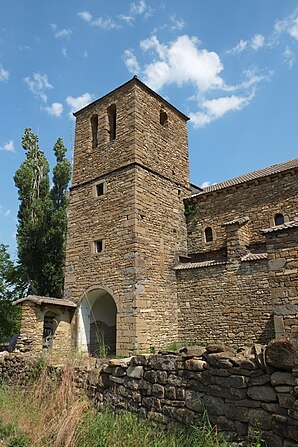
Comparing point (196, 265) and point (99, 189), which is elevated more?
point (99, 189)

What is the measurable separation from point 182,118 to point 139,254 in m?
8.30

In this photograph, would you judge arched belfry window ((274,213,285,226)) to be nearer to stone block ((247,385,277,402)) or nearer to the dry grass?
the dry grass

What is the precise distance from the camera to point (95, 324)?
13555 millimetres

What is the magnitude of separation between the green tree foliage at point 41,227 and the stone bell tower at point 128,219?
2.86 m

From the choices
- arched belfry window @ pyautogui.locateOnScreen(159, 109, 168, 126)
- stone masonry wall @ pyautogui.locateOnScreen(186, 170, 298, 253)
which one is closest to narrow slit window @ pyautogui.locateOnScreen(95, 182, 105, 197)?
stone masonry wall @ pyautogui.locateOnScreen(186, 170, 298, 253)

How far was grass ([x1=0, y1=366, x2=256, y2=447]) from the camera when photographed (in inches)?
152

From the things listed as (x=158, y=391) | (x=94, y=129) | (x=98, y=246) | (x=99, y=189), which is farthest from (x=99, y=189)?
(x=158, y=391)

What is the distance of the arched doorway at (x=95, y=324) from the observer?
1299 centimetres

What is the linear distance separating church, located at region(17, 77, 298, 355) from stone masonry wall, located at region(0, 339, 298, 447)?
6.16 m

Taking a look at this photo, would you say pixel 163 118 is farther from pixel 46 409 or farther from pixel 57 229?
pixel 46 409

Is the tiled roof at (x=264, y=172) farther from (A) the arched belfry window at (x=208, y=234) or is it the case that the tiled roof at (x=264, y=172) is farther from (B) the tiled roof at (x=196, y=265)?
(B) the tiled roof at (x=196, y=265)

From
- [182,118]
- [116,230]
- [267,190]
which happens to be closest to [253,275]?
[267,190]

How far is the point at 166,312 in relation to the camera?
40.8 feet

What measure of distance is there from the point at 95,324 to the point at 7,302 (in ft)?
34.5
